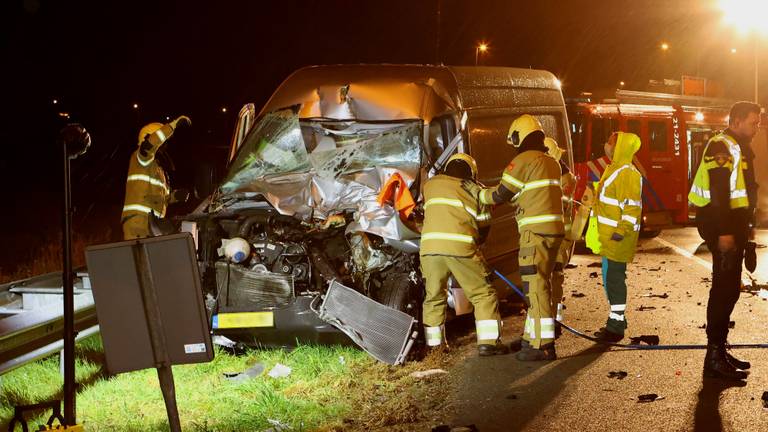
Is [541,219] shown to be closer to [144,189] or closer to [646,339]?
[646,339]

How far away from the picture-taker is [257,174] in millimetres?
7398

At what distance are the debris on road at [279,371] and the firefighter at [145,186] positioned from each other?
6.36 ft

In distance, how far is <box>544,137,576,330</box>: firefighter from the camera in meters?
7.40

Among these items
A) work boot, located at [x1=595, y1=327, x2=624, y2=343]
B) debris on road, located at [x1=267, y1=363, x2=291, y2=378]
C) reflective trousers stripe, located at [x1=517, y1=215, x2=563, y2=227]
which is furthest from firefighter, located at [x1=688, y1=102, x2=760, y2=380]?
debris on road, located at [x1=267, y1=363, x2=291, y2=378]

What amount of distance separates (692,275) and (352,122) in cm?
587

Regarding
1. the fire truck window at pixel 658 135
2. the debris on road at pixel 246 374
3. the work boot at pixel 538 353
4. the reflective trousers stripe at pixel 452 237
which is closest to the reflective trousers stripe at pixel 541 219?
the reflective trousers stripe at pixel 452 237

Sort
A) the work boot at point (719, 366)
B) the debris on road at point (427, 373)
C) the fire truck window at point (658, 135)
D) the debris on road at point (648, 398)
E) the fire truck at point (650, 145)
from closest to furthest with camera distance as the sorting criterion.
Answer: the debris on road at point (648, 398) → the work boot at point (719, 366) → the debris on road at point (427, 373) → the fire truck at point (650, 145) → the fire truck window at point (658, 135)

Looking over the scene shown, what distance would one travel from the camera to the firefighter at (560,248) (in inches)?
291

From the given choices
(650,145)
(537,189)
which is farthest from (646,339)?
(650,145)

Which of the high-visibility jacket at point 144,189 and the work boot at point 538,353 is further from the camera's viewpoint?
the high-visibility jacket at point 144,189

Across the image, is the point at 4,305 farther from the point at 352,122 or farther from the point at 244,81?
the point at 244,81

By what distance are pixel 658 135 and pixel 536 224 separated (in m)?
10.2

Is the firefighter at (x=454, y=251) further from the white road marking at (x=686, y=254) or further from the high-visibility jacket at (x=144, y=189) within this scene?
the white road marking at (x=686, y=254)

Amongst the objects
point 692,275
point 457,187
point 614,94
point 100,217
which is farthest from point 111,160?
point 457,187
